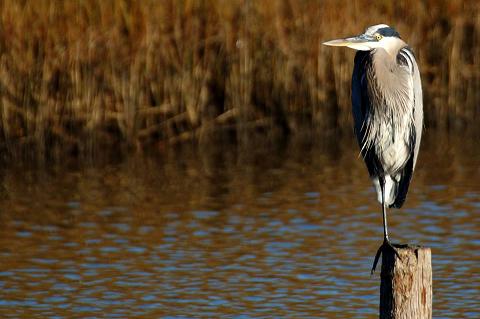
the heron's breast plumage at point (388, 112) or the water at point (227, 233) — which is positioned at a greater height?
the heron's breast plumage at point (388, 112)

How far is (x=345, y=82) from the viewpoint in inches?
446

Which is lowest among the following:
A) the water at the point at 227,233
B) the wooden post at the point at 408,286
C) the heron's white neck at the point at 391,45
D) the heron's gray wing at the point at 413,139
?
the water at the point at 227,233

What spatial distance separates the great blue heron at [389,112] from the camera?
6.23 meters

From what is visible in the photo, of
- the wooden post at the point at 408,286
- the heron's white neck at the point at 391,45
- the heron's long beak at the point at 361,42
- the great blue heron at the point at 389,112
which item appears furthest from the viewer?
the great blue heron at the point at 389,112

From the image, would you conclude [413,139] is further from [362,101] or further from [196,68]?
[196,68]

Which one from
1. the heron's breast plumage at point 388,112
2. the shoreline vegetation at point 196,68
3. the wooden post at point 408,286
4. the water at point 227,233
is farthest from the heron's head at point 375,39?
the shoreline vegetation at point 196,68

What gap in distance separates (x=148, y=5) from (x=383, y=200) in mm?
5077

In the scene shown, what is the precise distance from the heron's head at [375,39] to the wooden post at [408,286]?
1.35 meters

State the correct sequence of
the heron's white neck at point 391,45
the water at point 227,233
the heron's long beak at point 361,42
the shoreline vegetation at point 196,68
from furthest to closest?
the shoreline vegetation at point 196,68 < the water at point 227,233 < the heron's white neck at point 391,45 < the heron's long beak at point 361,42

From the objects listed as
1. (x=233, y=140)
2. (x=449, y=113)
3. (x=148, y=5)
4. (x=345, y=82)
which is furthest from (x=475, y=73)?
(x=148, y=5)

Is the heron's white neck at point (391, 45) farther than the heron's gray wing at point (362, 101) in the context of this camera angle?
No

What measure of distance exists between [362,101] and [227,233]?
2.40 meters

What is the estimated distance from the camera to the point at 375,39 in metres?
6.08

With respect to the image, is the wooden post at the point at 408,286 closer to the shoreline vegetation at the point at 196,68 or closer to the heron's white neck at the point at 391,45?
the heron's white neck at the point at 391,45
